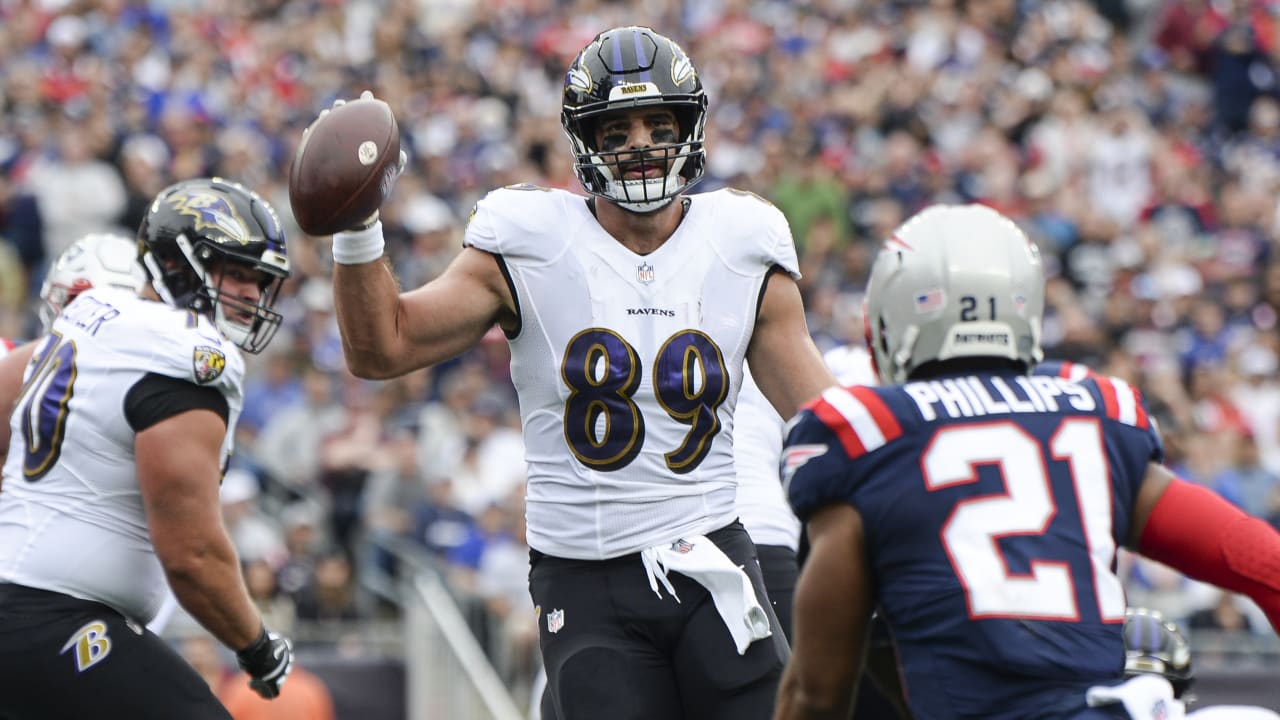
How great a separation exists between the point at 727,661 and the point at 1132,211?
10961mm

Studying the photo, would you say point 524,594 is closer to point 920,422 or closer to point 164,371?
point 164,371

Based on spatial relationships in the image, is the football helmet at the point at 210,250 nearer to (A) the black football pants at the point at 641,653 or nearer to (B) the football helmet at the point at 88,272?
(B) the football helmet at the point at 88,272

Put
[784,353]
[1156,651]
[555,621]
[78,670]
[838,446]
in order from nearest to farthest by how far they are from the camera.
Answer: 1. [838,446]
2. [555,621]
3. [78,670]
4. [784,353]
5. [1156,651]

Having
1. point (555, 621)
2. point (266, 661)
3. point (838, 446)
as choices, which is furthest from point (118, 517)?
point (838, 446)

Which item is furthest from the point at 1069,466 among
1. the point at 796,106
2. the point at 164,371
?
the point at 796,106

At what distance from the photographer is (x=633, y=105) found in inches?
166

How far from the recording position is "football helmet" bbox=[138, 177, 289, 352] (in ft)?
15.2

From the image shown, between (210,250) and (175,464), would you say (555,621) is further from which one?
(210,250)

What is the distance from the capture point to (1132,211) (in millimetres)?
14133

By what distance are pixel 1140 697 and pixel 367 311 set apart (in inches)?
74.1

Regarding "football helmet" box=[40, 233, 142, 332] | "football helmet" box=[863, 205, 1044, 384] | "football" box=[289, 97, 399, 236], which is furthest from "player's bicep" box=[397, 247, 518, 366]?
"football helmet" box=[40, 233, 142, 332]

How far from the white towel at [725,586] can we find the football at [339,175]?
104 centimetres

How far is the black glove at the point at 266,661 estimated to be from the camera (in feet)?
14.8

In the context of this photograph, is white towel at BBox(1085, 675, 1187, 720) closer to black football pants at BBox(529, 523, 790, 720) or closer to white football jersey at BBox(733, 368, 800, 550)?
black football pants at BBox(529, 523, 790, 720)
